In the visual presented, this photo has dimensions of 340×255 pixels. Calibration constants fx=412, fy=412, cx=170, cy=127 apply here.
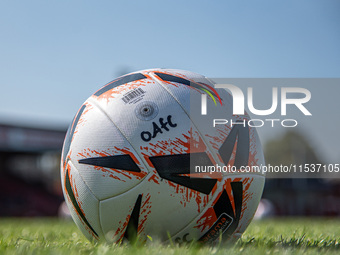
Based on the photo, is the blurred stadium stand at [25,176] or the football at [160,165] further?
the blurred stadium stand at [25,176]

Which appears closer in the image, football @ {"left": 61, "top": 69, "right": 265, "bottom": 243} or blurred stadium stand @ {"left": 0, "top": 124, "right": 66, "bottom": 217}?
football @ {"left": 61, "top": 69, "right": 265, "bottom": 243}

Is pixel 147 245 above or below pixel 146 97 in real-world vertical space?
below

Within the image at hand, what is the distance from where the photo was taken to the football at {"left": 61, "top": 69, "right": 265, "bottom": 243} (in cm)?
292

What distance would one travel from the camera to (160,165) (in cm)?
290

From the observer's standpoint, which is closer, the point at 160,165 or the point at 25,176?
the point at 160,165

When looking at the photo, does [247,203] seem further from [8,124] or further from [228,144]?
[8,124]

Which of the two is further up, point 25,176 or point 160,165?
point 160,165

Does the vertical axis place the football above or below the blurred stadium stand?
above

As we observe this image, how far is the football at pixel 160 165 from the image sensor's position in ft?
9.57

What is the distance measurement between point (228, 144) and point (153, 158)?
24.0 inches

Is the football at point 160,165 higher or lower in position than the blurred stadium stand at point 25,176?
higher

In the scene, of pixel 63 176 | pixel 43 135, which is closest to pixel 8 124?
pixel 43 135

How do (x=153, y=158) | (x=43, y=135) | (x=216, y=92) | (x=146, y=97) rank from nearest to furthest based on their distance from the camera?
(x=153, y=158) → (x=146, y=97) → (x=216, y=92) → (x=43, y=135)

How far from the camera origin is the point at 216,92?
3.34 metres
